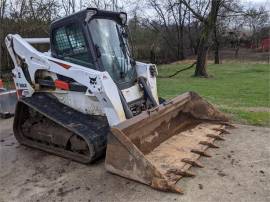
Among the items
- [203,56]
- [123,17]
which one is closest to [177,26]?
[203,56]

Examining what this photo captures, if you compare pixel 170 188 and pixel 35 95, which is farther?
pixel 35 95

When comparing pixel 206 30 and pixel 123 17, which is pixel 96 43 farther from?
pixel 206 30

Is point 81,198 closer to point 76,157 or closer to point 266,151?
point 76,157

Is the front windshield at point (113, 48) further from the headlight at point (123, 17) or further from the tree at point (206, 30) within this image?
the tree at point (206, 30)

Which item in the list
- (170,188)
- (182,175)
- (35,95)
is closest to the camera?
(170,188)

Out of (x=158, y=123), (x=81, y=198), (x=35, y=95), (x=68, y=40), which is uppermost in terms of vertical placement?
(x=68, y=40)

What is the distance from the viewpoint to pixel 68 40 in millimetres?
5273

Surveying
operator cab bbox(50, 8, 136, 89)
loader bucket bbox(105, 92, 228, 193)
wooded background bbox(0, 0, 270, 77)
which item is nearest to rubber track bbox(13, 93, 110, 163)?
loader bucket bbox(105, 92, 228, 193)

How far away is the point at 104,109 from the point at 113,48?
1.09 metres

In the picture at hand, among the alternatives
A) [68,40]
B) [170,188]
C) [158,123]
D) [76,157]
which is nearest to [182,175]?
[170,188]

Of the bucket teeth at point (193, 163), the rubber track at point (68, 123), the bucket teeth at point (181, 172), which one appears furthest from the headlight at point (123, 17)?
the bucket teeth at point (181, 172)

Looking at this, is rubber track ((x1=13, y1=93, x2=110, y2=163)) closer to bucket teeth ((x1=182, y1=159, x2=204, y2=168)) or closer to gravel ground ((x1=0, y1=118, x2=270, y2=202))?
gravel ground ((x1=0, y1=118, x2=270, y2=202))

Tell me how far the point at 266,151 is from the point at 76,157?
257 cm

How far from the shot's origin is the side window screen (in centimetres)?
506
